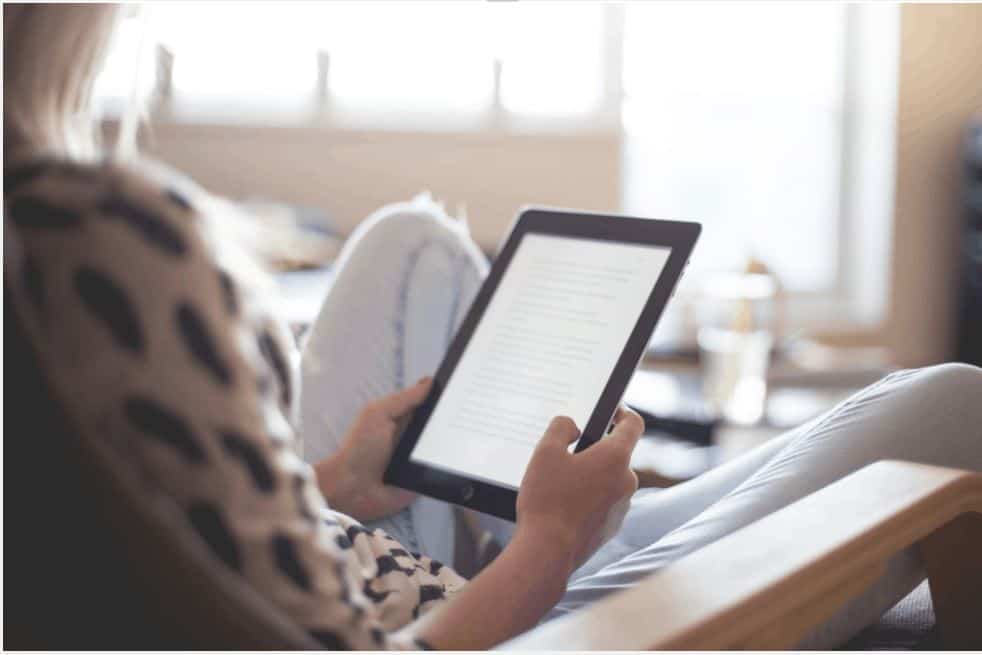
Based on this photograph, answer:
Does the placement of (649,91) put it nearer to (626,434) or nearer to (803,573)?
(626,434)

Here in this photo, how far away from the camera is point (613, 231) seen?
1138mm

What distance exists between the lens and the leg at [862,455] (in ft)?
3.20

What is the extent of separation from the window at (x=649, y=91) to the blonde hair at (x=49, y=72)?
10.9ft

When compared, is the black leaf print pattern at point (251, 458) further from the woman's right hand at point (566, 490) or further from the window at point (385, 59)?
the window at point (385, 59)

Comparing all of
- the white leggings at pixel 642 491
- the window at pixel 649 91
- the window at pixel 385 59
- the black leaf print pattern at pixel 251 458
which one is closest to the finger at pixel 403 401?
the white leggings at pixel 642 491

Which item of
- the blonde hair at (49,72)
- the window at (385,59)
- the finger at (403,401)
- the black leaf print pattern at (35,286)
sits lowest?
the finger at (403,401)

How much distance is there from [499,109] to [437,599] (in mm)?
3520

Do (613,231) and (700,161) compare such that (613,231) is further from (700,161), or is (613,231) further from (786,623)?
(700,161)

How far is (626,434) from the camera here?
95 cm

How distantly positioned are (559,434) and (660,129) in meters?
3.89

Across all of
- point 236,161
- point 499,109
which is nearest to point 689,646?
point 236,161

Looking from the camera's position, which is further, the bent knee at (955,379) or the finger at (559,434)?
the bent knee at (955,379)

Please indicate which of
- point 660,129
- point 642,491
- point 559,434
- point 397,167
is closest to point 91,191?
point 559,434

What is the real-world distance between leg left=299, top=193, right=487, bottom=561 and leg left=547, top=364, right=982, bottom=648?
46 centimetres
